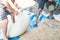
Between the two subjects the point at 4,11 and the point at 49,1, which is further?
the point at 49,1

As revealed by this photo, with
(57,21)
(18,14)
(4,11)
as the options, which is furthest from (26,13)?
(57,21)

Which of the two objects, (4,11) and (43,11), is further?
(43,11)

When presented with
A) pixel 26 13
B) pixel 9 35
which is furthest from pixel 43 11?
pixel 9 35

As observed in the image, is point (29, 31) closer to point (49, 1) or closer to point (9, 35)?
point (9, 35)

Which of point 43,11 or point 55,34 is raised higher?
point 43,11

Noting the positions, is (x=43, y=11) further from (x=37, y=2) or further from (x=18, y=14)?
(x=18, y=14)

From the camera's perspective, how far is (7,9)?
52.3 inches

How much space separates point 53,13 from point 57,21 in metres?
0.09

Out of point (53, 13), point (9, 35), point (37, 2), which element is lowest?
point (9, 35)

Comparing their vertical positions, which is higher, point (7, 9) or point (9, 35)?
point (7, 9)

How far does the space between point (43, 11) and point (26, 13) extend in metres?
0.17

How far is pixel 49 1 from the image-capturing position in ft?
4.77

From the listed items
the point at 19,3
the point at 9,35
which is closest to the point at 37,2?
the point at 19,3

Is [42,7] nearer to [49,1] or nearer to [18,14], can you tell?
[49,1]
